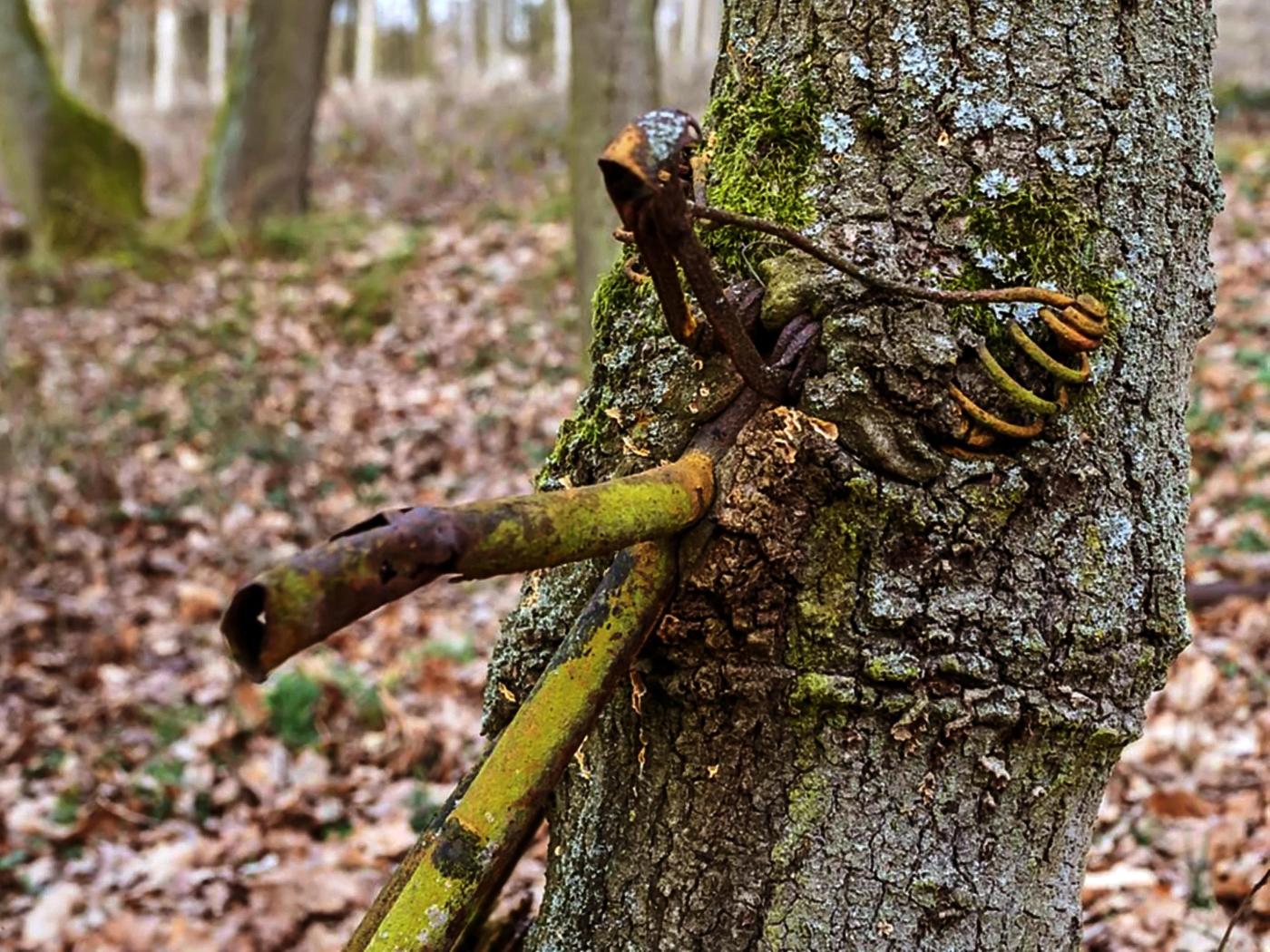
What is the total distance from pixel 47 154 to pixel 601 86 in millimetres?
7076

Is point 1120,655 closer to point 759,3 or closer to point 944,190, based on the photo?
point 944,190

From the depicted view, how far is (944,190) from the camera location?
121 cm

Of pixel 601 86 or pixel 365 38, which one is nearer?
pixel 601 86

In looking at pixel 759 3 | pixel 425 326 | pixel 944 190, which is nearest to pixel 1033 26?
pixel 944 190

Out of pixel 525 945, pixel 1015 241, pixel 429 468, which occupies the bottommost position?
pixel 429 468

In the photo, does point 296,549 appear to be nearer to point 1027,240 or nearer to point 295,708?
point 295,708

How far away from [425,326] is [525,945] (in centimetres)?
753

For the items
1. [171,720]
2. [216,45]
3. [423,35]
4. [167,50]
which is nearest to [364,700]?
[171,720]

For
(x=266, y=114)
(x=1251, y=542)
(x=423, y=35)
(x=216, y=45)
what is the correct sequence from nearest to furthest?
(x=1251, y=542)
(x=266, y=114)
(x=423, y=35)
(x=216, y=45)

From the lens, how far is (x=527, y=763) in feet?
3.76

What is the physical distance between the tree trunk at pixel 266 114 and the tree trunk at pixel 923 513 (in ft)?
33.1

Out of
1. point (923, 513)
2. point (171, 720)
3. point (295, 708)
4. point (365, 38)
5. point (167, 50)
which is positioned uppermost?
point (365, 38)

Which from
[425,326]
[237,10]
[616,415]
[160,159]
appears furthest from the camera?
[237,10]

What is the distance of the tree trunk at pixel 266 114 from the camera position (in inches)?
408
